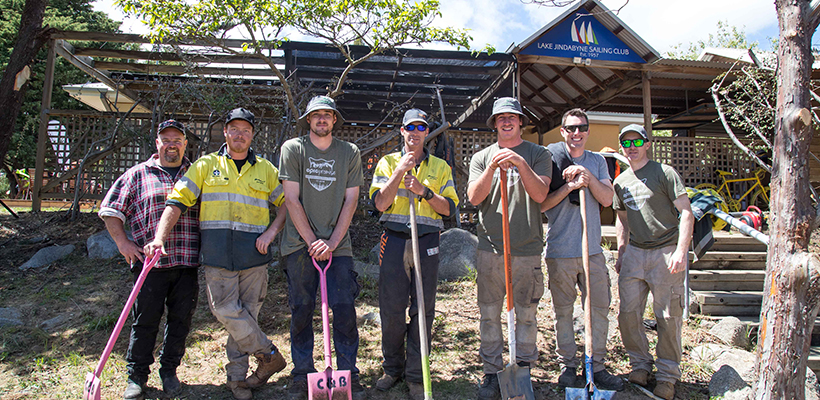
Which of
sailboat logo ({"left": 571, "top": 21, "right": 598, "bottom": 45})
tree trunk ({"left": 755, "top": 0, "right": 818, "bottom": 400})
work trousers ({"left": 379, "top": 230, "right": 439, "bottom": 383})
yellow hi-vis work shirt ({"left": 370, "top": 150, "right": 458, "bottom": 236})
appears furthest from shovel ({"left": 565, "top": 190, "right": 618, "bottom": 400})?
sailboat logo ({"left": 571, "top": 21, "right": 598, "bottom": 45})

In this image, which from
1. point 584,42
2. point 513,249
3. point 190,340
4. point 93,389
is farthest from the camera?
point 584,42

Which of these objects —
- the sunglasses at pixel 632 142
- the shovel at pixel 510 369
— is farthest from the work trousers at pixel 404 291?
the sunglasses at pixel 632 142

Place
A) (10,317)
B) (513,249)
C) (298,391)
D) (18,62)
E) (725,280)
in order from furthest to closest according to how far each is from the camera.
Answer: (18,62) → (725,280) → (10,317) → (513,249) → (298,391)

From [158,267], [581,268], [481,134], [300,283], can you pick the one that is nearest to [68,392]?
[158,267]

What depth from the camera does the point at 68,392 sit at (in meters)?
3.54

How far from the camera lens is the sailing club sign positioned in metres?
8.88

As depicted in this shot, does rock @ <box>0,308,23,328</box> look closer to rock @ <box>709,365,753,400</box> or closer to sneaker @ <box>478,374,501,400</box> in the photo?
sneaker @ <box>478,374,501,400</box>

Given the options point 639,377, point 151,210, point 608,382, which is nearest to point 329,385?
point 151,210

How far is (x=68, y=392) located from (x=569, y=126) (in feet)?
14.9

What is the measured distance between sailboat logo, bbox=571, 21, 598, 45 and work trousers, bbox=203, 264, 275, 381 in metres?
8.03

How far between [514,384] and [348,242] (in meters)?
1.57

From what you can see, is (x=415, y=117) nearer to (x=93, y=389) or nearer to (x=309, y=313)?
(x=309, y=313)

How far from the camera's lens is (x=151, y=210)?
348 cm

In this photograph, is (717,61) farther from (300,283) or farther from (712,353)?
(300,283)
